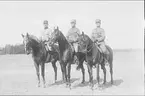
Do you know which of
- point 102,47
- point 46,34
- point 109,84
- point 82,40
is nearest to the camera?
point 82,40

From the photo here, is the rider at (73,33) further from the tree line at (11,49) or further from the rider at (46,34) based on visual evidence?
the tree line at (11,49)

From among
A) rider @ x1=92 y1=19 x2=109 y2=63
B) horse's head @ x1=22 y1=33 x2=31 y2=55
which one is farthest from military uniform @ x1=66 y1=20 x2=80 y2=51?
horse's head @ x1=22 y1=33 x2=31 y2=55

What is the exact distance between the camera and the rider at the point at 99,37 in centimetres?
792

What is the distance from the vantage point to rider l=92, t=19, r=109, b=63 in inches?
312

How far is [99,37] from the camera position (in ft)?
26.3

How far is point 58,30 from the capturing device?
748cm

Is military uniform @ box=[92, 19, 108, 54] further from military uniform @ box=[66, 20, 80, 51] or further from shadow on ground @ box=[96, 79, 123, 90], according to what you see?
shadow on ground @ box=[96, 79, 123, 90]

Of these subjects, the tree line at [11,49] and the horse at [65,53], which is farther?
the tree line at [11,49]

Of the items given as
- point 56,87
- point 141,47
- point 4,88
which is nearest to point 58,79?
point 56,87

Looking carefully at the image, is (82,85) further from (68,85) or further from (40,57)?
(40,57)

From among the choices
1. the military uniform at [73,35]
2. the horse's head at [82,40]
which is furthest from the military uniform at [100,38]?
the horse's head at [82,40]

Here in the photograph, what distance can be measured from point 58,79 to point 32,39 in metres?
2.65

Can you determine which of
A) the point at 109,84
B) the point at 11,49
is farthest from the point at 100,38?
the point at 11,49

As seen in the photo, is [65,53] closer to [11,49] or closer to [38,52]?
[38,52]
